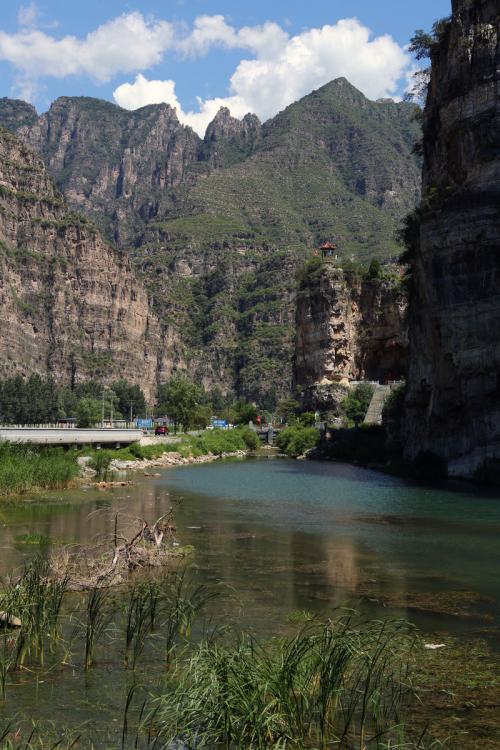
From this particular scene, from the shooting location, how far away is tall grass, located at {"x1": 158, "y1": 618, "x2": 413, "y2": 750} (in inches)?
406

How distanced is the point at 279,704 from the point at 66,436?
206 ft

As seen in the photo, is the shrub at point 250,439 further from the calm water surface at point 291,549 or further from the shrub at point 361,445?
the calm water surface at point 291,549

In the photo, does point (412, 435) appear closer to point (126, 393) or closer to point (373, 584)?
point (373, 584)

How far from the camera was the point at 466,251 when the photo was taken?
200ft

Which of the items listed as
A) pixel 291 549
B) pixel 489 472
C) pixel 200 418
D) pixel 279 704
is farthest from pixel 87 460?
pixel 200 418

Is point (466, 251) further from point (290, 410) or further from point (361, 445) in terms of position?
point (290, 410)

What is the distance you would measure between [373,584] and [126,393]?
177020 millimetres

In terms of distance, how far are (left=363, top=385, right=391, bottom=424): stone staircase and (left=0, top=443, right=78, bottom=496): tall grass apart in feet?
214

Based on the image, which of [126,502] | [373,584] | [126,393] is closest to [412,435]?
[126,502]

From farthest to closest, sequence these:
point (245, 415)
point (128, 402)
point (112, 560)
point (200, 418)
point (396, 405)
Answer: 1. point (128, 402)
2. point (245, 415)
3. point (200, 418)
4. point (396, 405)
5. point (112, 560)

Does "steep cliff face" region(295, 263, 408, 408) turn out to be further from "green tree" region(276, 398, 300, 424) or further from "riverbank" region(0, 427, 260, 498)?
"riverbank" region(0, 427, 260, 498)

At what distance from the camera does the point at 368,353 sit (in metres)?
146

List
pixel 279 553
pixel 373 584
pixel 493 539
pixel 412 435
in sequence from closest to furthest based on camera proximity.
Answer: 1. pixel 373 584
2. pixel 279 553
3. pixel 493 539
4. pixel 412 435

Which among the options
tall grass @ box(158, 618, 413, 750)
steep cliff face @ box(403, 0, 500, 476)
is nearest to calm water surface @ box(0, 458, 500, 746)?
tall grass @ box(158, 618, 413, 750)
